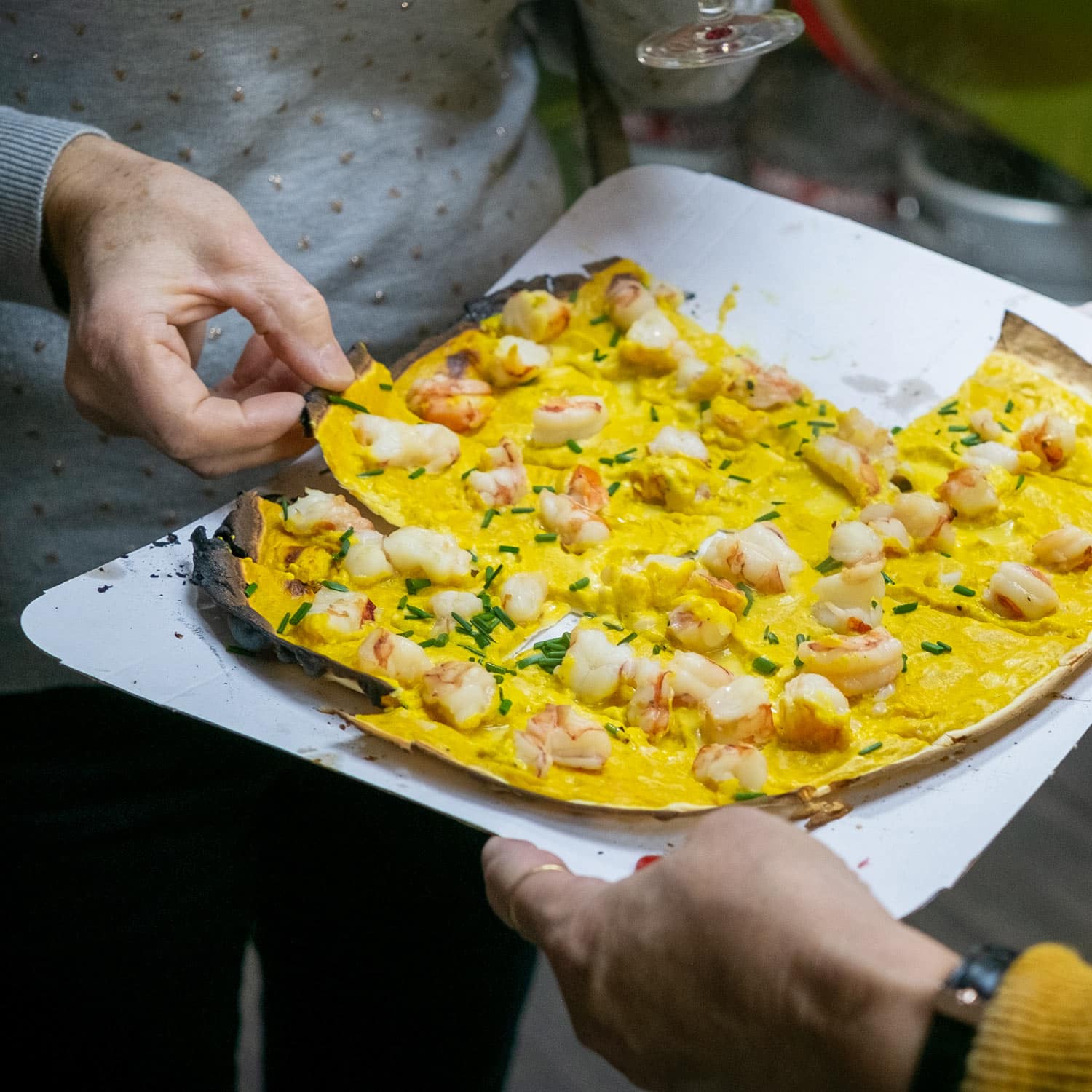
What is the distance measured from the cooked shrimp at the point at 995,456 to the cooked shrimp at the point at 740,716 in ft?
1.74

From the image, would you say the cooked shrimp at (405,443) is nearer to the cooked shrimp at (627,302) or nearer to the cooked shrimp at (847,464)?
the cooked shrimp at (627,302)

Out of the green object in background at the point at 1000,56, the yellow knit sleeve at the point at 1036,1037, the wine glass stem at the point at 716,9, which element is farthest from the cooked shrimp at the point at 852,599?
the green object in background at the point at 1000,56

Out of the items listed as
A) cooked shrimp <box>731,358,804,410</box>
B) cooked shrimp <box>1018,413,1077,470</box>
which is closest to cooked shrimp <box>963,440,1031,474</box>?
cooked shrimp <box>1018,413,1077,470</box>

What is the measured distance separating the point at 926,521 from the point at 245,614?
0.82m

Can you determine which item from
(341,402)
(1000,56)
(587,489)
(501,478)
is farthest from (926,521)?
(1000,56)

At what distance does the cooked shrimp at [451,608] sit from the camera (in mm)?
1263

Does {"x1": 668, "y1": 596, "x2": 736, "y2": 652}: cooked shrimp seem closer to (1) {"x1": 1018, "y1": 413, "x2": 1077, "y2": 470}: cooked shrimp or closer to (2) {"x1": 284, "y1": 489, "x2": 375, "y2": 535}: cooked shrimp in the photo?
(2) {"x1": 284, "y1": 489, "x2": 375, "y2": 535}: cooked shrimp

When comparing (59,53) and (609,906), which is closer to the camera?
(609,906)

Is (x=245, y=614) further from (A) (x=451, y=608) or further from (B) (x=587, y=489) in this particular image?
(B) (x=587, y=489)

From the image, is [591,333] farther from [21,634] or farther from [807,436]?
[21,634]

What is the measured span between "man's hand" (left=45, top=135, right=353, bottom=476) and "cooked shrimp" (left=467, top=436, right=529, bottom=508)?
23 centimetres

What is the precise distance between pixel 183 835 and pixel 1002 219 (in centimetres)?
268

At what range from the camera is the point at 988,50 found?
2.72 meters

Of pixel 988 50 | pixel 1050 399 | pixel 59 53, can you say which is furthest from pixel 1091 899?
pixel 59 53
